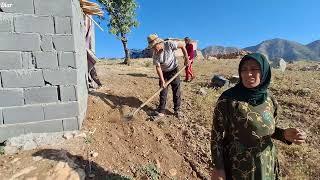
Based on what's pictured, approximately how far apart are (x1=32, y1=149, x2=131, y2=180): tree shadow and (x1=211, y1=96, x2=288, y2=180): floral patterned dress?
1.79m

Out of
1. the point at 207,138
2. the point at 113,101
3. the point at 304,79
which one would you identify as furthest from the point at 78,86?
the point at 304,79

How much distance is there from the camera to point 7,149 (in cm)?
446

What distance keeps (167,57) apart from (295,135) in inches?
147

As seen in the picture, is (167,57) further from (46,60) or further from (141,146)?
(46,60)

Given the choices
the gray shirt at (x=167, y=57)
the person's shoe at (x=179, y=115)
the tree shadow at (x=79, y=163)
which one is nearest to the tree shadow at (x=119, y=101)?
the person's shoe at (x=179, y=115)

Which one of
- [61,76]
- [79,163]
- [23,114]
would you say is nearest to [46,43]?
[61,76]

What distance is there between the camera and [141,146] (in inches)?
207

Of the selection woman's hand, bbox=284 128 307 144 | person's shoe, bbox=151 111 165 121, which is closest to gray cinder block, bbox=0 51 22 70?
person's shoe, bbox=151 111 165 121

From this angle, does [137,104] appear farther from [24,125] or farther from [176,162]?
[24,125]

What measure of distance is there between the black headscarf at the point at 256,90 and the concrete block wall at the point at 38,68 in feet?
8.95

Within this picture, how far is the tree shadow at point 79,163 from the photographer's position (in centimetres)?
429

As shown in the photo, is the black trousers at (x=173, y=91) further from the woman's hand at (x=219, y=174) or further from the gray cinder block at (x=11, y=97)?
the woman's hand at (x=219, y=174)

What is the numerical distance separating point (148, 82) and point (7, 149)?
15.8ft

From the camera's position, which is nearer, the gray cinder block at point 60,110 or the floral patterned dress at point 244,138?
the floral patterned dress at point 244,138
